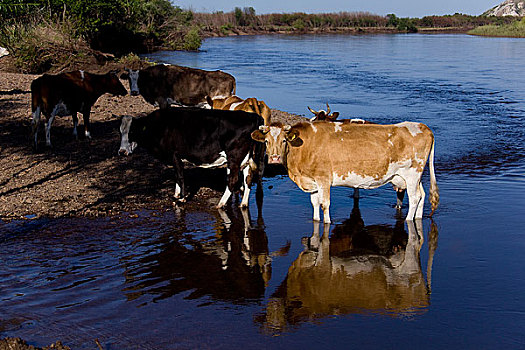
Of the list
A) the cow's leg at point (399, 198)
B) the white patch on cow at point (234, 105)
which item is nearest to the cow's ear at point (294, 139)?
the cow's leg at point (399, 198)

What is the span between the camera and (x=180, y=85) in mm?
14180

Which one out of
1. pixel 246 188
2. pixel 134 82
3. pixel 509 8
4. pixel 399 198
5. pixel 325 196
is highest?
pixel 509 8

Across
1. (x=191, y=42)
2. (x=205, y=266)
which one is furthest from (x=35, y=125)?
(x=191, y=42)

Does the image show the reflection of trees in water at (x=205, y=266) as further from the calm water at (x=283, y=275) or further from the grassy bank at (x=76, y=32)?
the grassy bank at (x=76, y=32)

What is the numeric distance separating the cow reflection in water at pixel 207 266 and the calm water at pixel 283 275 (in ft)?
0.07

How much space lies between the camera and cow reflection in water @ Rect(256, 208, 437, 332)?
5719 mm

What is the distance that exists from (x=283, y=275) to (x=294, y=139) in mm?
1922

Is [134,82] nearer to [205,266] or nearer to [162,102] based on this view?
[162,102]

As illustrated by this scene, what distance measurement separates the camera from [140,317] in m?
5.45

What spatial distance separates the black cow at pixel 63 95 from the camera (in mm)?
11016

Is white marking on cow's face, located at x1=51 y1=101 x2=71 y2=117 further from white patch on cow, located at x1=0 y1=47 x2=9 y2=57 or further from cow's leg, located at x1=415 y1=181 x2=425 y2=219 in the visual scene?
white patch on cow, located at x1=0 y1=47 x2=9 y2=57

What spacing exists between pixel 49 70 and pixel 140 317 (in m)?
19.8

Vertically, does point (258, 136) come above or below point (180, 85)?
below

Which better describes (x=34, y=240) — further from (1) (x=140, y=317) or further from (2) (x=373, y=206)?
(2) (x=373, y=206)
